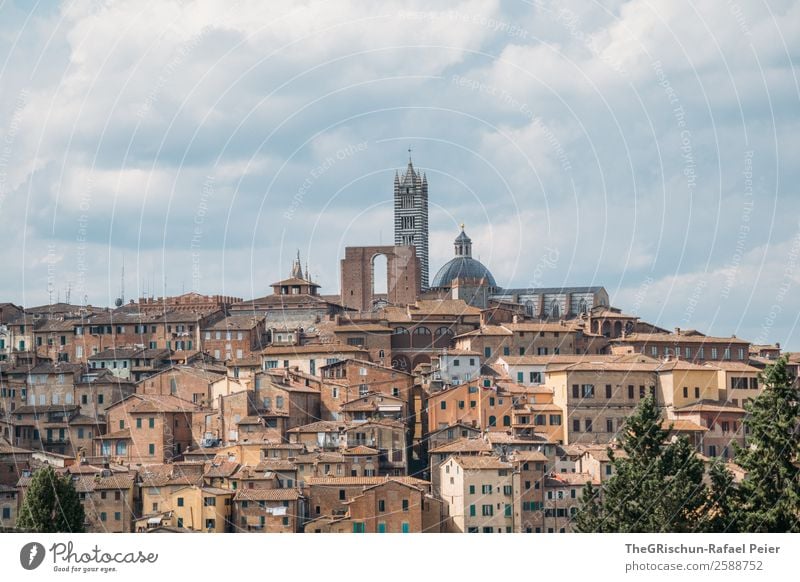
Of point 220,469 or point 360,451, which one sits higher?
point 360,451

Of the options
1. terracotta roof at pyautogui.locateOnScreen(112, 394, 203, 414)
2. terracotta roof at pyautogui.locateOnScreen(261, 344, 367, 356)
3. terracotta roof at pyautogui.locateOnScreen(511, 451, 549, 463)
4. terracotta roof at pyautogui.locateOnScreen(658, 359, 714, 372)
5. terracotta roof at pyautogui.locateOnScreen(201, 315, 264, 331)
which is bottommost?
terracotta roof at pyautogui.locateOnScreen(511, 451, 549, 463)

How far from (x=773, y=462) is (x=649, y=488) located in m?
4.78

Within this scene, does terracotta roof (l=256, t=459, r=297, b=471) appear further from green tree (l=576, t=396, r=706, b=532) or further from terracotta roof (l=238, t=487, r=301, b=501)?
green tree (l=576, t=396, r=706, b=532)

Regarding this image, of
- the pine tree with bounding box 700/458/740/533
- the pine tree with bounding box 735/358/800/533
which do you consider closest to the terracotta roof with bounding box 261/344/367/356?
the pine tree with bounding box 700/458/740/533

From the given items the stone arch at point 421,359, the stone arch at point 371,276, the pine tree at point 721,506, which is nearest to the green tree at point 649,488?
the pine tree at point 721,506

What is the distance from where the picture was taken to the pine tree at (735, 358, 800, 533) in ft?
135

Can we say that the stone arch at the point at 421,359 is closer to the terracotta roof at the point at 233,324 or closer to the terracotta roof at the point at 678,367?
the terracotta roof at the point at 233,324

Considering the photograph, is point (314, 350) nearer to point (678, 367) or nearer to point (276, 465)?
point (276, 465)

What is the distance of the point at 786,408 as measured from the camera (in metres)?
42.8

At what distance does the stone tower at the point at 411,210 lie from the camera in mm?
130500
